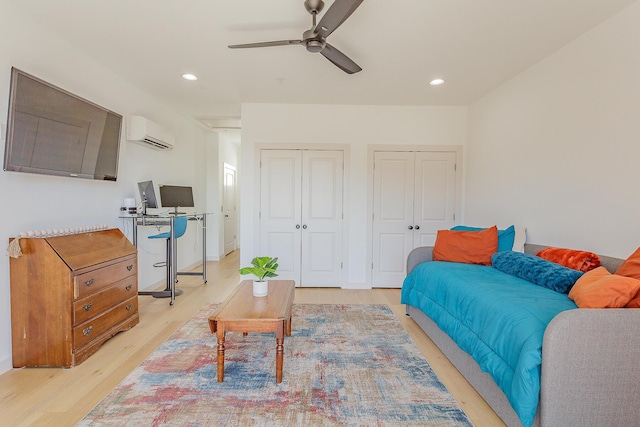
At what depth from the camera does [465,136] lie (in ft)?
14.7

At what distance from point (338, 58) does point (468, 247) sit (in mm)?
2189

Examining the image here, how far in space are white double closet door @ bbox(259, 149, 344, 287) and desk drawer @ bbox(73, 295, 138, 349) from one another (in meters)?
1.84

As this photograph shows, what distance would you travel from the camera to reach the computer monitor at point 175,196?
4367 millimetres

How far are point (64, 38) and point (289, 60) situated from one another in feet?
6.32

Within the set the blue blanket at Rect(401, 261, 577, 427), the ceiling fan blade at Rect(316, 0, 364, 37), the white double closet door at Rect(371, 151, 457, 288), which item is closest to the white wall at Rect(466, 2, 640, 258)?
the blue blanket at Rect(401, 261, 577, 427)

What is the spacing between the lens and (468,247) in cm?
318

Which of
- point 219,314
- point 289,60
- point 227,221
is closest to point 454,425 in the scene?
point 219,314

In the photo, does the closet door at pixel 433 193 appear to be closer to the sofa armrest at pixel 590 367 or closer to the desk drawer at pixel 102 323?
the sofa armrest at pixel 590 367

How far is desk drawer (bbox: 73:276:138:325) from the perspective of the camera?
2317 mm

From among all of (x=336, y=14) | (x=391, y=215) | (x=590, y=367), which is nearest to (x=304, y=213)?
(x=391, y=215)

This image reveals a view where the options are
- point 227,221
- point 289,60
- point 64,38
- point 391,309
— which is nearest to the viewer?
point 64,38

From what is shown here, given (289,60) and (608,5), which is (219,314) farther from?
(608,5)

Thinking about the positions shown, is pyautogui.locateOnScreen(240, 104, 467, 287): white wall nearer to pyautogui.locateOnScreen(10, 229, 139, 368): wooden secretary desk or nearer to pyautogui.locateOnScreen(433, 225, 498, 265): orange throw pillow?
pyautogui.locateOnScreen(433, 225, 498, 265): orange throw pillow

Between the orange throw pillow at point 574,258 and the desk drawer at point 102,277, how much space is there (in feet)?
11.8
